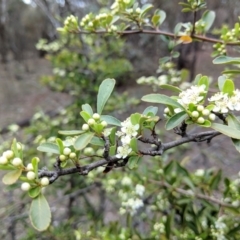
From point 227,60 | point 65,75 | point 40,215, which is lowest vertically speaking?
point 65,75

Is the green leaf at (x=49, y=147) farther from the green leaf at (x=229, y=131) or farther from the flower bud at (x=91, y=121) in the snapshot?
the green leaf at (x=229, y=131)

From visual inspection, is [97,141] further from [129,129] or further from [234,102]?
[234,102]

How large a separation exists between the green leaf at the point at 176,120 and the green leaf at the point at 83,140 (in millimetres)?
122

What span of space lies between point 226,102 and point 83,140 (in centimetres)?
23

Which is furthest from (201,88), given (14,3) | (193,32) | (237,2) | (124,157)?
(14,3)

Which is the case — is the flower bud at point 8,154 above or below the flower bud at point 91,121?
below

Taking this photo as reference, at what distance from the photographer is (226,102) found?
1.79ft

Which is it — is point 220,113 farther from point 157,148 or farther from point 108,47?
point 108,47

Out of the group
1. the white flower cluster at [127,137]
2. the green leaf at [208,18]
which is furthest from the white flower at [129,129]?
the green leaf at [208,18]

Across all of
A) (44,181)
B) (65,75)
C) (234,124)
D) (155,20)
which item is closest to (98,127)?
(44,181)

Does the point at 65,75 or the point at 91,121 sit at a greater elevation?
the point at 91,121

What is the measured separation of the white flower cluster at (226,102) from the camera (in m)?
0.54

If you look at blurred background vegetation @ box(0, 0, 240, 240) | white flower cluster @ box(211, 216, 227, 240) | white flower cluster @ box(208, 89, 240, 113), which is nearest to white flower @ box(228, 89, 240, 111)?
white flower cluster @ box(208, 89, 240, 113)

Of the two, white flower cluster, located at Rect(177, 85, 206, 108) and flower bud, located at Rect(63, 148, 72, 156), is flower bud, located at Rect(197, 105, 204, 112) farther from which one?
flower bud, located at Rect(63, 148, 72, 156)
